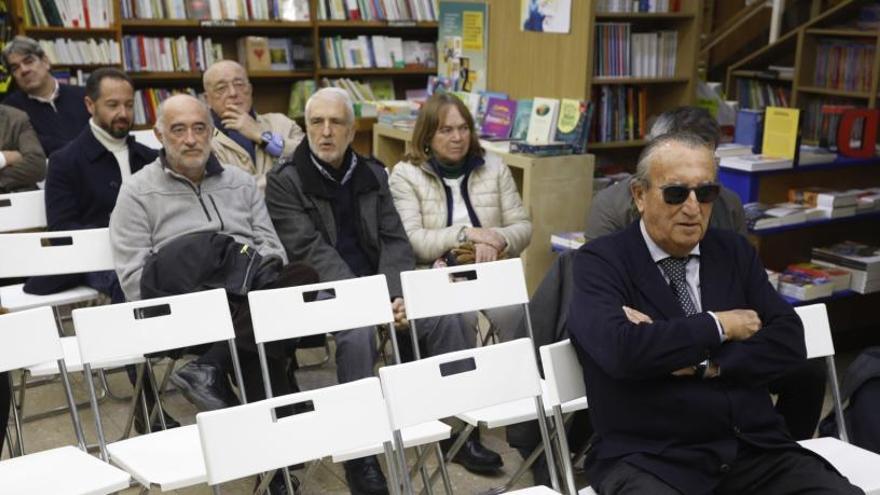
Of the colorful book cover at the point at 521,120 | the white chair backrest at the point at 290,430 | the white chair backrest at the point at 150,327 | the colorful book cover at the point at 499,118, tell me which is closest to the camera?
the white chair backrest at the point at 290,430

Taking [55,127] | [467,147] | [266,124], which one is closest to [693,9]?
[467,147]

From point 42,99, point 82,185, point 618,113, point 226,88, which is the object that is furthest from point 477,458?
point 42,99

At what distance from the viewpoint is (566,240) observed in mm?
4785

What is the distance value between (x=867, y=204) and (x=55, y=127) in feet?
14.6

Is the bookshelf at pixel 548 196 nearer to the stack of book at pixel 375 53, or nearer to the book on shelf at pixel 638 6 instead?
the book on shelf at pixel 638 6

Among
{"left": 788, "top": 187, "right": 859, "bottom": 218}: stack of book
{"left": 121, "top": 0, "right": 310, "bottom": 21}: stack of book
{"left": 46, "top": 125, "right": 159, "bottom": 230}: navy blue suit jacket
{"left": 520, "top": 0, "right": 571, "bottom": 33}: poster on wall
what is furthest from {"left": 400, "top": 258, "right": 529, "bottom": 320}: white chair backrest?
{"left": 121, "top": 0, "right": 310, "bottom": 21}: stack of book

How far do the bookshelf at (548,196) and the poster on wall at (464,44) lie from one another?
0.87m

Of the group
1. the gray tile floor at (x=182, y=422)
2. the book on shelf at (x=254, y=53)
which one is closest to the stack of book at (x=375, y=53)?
the book on shelf at (x=254, y=53)

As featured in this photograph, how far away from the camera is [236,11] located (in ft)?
23.3

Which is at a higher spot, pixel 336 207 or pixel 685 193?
pixel 685 193

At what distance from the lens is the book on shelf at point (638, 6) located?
512 centimetres

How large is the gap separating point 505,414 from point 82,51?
16.3ft

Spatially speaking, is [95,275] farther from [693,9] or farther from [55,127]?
[693,9]

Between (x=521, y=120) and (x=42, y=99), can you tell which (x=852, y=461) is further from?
(x=42, y=99)
